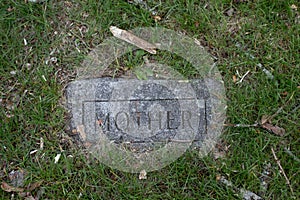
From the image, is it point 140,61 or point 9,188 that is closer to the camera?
point 9,188

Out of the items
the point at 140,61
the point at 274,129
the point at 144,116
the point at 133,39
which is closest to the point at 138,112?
the point at 144,116

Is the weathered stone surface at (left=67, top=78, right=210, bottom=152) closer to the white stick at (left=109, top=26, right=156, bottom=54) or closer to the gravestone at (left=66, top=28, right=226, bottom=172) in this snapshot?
the gravestone at (left=66, top=28, right=226, bottom=172)

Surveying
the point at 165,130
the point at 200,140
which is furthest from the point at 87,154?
the point at 200,140

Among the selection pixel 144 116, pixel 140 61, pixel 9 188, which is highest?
pixel 140 61

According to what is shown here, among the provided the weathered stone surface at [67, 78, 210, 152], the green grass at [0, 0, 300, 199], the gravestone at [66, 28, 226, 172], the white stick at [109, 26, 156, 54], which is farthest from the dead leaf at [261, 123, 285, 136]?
the white stick at [109, 26, 156, 54]

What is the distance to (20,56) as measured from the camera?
2955 mm

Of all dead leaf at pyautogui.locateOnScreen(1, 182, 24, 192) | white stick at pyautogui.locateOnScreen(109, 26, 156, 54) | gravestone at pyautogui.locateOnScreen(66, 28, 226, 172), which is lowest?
dead leaf at pyautogui.locateOnScreen(1, 182, 24, 192)

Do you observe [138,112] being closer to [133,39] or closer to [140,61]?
[140,61]

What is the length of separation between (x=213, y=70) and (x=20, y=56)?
4.44 feet

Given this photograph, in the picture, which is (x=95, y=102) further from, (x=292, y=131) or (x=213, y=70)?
(x=292, y=131)

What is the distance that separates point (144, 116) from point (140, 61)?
392 mm

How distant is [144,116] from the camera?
286 centimetres

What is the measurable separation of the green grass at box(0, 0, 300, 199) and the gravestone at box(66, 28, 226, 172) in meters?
0.07

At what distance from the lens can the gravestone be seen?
9.32 ft
